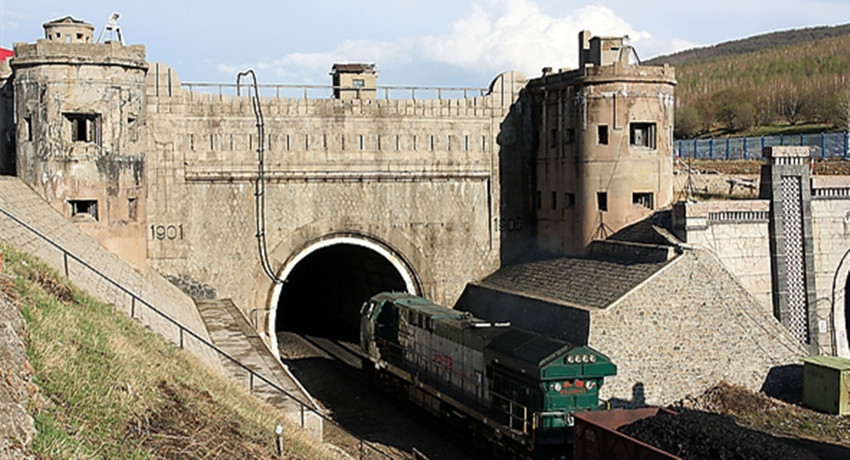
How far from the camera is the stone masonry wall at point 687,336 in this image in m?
26.8

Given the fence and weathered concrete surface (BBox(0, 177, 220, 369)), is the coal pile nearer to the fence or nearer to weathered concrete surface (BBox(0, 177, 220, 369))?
weathered concrete surface (BBox(0, 177, 220, 369))

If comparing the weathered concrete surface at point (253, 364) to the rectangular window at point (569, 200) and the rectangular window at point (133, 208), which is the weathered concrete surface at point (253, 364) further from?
the rectangular window at point (569, 200)

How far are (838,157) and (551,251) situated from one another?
55.9ft

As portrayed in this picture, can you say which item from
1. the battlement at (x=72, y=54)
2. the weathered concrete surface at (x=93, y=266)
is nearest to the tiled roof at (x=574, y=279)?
the weathered concrete surface at (x=93, y=266)

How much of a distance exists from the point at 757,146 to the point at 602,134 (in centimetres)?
2024

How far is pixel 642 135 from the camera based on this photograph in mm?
32906

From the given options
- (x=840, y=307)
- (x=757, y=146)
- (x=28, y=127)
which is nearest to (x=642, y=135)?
(x=840, y=307)

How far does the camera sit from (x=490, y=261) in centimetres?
3631

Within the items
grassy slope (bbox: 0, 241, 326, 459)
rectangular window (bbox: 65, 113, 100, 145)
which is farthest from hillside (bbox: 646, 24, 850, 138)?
grassy slope (bbox: 0, 241, 326, 459)

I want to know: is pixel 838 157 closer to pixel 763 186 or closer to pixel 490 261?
pixel 763 186

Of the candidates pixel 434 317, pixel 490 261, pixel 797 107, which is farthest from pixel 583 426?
pixel 797 107

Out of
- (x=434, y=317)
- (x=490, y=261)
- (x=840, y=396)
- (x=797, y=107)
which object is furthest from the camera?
(x=797, y=107)

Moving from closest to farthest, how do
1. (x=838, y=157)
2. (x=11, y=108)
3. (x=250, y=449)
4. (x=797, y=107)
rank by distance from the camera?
(x=250, y=449) < (x=11, y=108) < (x=838, y=157) < (x=797, y=107)

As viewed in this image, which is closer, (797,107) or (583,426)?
(583,426)
